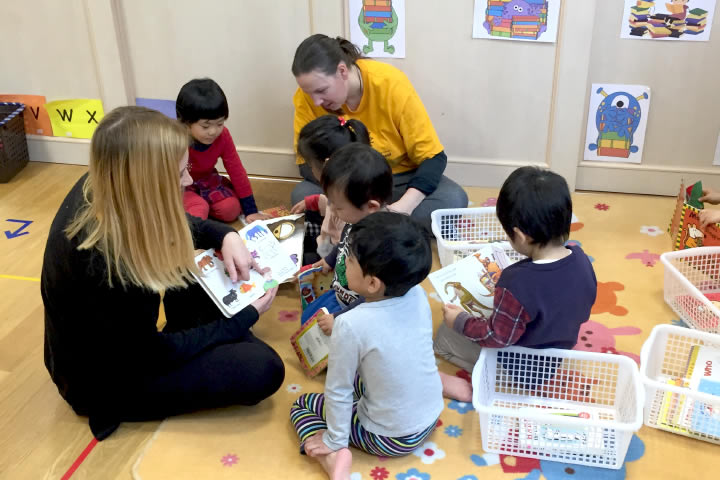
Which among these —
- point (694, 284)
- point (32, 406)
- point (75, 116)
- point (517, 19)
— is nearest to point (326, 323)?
point (32, 406)

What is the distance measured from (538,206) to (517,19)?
1.14 meters

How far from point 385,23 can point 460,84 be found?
0.35 metres

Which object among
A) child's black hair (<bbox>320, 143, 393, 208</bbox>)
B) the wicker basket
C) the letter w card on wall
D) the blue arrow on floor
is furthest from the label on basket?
the wicker basket

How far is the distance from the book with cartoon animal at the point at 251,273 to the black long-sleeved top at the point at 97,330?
55mm

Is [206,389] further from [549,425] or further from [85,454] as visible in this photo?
[549,425]

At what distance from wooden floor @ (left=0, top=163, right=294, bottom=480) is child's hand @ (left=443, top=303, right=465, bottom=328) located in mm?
751

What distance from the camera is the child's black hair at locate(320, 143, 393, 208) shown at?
5.51 feet

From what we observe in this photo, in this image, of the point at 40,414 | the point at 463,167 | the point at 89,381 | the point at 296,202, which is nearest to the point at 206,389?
the point at 89,381

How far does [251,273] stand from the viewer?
1.80 m

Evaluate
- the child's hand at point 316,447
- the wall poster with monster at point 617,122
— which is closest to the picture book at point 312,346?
the child's hand at point 316,447

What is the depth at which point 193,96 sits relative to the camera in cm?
217

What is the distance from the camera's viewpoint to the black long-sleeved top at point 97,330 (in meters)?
1.42

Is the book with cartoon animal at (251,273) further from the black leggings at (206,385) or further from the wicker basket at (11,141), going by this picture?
the wicker basket at (11,141)

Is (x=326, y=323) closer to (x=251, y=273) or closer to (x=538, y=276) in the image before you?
(x=251, y=273)
